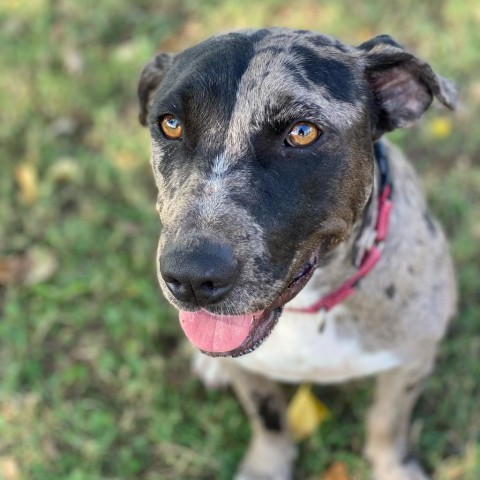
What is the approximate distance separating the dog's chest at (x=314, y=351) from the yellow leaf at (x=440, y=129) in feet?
7.39

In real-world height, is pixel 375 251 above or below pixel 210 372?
above

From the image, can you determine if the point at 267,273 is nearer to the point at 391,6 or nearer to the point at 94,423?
the point at 94,423

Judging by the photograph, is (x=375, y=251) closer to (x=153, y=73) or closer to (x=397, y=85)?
(x=397, y=85)

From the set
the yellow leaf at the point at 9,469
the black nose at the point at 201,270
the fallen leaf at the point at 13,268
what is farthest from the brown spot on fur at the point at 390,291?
the fallen leaf at the point at 13,268

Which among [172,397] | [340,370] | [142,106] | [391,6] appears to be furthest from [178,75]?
[391,6]

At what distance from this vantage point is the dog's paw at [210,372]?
4.35 m

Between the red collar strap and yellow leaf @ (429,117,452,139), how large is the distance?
7.01 feet

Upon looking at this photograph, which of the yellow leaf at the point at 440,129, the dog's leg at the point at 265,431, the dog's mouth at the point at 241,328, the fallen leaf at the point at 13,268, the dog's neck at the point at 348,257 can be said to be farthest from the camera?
the yellow leaf at the point at 440,129

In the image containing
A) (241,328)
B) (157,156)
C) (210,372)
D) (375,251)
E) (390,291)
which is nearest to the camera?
(241,328)

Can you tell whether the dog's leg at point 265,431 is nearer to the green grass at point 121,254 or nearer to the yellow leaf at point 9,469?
the green grass at point 121,254

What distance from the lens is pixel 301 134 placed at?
2744 millimetres

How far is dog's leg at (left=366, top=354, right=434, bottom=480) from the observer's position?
374 cm

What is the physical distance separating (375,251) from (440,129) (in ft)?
7.82

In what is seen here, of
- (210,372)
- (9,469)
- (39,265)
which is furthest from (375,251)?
(39,265)
